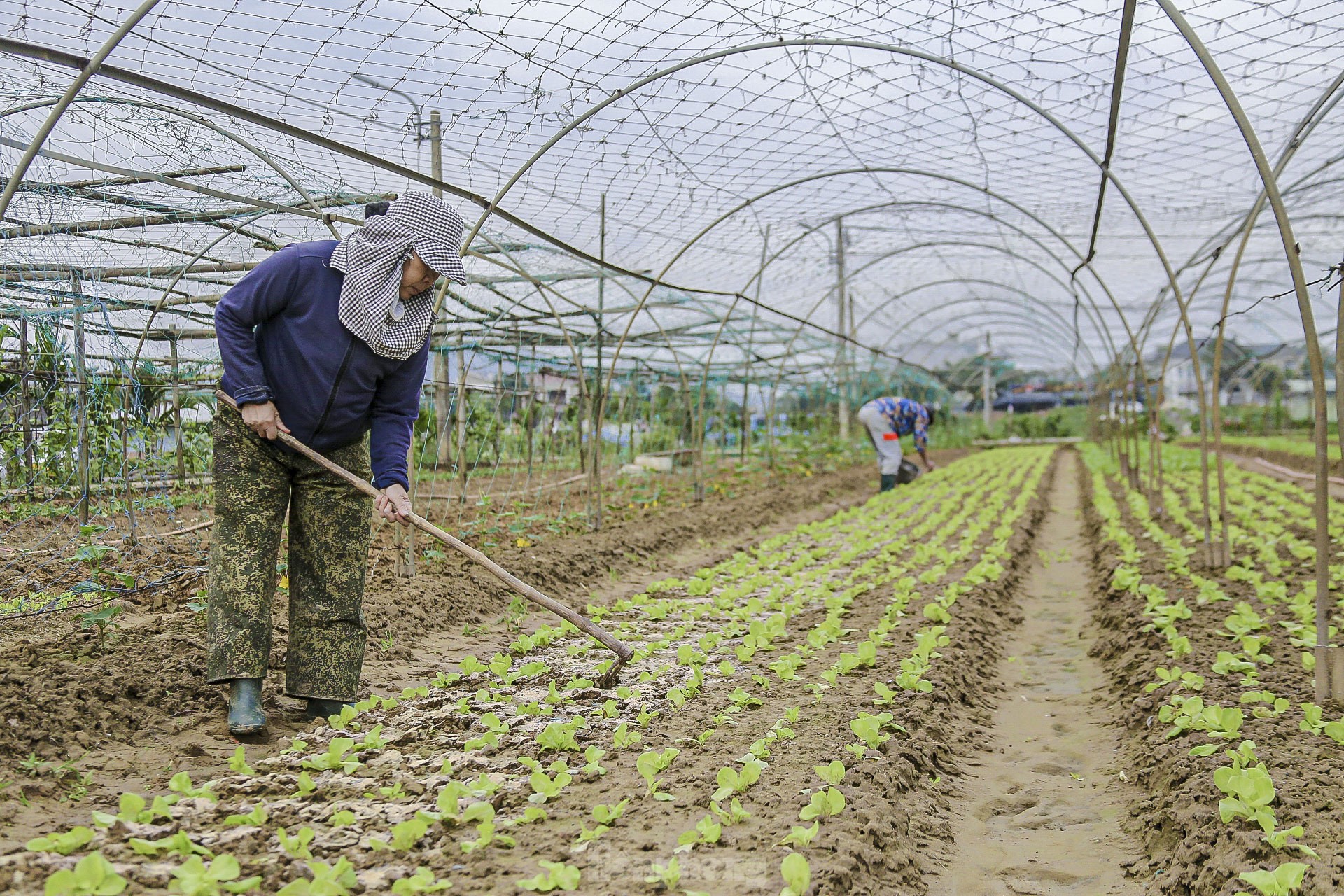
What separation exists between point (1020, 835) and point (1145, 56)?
502 cm

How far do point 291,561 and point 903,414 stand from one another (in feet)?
→ 32.2

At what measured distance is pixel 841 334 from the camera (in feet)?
46.3

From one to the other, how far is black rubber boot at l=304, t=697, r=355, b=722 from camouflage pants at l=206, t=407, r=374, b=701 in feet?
0.09

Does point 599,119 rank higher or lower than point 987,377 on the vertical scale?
higher

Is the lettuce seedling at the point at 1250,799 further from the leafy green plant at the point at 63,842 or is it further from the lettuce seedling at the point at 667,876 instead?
the leafy green plant at the point at 63,842

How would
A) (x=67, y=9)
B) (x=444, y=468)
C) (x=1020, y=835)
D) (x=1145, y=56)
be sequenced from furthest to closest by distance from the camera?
(x=444, y=468) < (x=1145, y=56) < (x=67, y=9) < (x=1020, y=835)

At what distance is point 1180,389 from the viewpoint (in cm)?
5141

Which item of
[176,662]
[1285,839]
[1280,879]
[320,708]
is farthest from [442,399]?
[1280,879]

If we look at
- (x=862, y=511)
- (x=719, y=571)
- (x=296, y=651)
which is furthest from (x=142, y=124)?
(x=862, y=511)

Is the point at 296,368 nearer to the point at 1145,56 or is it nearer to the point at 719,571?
the point at 719,571

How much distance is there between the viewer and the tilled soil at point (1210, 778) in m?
2.15

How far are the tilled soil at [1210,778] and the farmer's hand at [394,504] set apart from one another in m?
2.37

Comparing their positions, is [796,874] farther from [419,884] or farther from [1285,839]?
[1285,839]

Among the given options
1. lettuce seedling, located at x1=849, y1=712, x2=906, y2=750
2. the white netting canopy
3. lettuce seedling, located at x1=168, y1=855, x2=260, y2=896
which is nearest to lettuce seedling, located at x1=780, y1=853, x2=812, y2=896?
lettuce seedling, located at x1=849, y1=712, x2=906, y2=750
